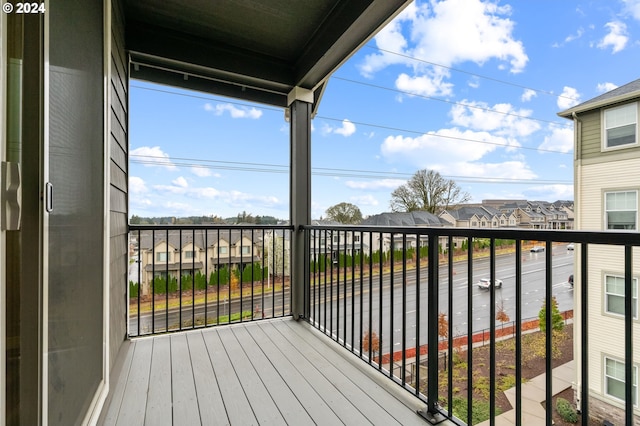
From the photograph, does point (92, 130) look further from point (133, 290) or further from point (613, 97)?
point (613, 97)

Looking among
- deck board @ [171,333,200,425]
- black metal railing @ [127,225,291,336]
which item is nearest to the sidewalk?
deck board @ [171,333,200,425]

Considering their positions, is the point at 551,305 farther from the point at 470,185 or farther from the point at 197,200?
the point at 197,200

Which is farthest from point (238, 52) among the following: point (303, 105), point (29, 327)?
point (29, 327)

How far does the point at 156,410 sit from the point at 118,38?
2.39 meters

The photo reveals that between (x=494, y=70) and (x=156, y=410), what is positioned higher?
(x=494, y=70)

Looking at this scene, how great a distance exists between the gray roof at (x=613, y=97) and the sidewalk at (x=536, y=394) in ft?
4.06

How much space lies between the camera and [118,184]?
79.8 inches

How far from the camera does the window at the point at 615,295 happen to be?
0.97 metres

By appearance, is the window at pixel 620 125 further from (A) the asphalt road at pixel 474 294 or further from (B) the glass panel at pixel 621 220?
(A) the asphalt road at pixel 474 294

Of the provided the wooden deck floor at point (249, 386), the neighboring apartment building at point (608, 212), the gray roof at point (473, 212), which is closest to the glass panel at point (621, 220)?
the neighboring apartment building at point (608, 212)

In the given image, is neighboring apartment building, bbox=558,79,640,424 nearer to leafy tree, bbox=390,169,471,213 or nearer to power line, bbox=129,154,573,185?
power line, bbox=129,154,573,185

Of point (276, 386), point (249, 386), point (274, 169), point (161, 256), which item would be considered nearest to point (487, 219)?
point (276, 386)

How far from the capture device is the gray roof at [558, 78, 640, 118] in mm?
1327

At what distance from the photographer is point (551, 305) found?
1.04 m
